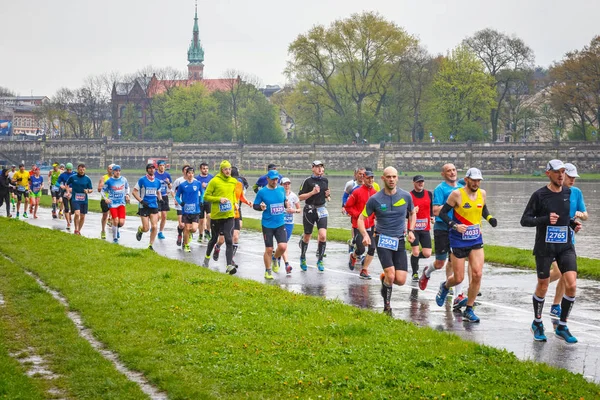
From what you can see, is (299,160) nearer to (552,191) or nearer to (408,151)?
(408,151)

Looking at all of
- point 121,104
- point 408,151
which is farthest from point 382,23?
point 121,104

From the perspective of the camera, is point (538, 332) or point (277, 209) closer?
point (538, 332)

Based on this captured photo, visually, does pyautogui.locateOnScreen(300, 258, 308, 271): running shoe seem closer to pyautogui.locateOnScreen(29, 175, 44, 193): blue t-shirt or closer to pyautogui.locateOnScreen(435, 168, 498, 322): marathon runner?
pyautogui.locateOnScreen(435, 168, 498, 322): marathon runner

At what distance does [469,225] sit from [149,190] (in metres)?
11.8

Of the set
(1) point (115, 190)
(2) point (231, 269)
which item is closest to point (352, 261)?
(2) point (231, 269)

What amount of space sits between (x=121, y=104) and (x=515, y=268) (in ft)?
483

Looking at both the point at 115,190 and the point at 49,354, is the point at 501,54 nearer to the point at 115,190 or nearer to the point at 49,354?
the point at 115,190

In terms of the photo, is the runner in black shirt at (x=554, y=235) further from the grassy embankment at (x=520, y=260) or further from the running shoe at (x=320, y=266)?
the running shoe at (x=320, y=266)

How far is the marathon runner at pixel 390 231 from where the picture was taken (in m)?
13.8

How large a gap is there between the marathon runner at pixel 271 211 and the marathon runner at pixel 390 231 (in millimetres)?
4268

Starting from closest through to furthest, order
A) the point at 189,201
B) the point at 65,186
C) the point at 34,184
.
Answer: the point at 189,201
the point at 65,186
the point at 34,184

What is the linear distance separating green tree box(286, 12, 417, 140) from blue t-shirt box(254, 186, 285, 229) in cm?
8941

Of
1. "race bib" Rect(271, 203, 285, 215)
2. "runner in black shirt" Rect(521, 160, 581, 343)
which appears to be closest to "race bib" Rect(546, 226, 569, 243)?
"runner in black shirt" Rect(521, 160, 581, 343)

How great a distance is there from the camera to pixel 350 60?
108125 mm
